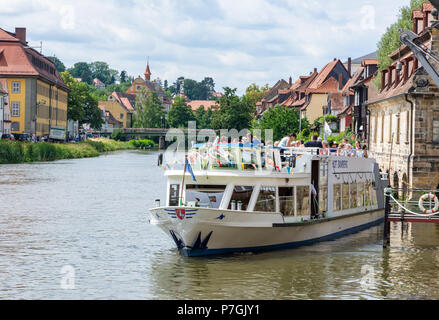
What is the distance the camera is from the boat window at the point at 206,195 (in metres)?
21.9

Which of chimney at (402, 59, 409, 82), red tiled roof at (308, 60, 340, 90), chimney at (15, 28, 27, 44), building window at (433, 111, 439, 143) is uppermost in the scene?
chimney at (15, 28, 27, 44)

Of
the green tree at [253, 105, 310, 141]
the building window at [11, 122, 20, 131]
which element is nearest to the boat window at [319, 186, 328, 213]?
the green tree at [253, 105, 310, 141]

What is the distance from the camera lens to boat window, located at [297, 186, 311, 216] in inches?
943

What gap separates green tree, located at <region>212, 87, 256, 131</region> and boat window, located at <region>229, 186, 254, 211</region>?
111809mm

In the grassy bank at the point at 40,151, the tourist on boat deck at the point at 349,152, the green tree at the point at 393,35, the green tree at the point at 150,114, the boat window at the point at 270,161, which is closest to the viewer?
the boat window at the point at 270,161

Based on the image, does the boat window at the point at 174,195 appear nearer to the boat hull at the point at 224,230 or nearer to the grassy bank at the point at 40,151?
the boat hull at the point at 224,230

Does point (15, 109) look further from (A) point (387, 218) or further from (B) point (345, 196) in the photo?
(A) point (387, 218)

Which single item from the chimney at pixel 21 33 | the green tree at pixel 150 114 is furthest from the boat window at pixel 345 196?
the green tree at pixel 150 114

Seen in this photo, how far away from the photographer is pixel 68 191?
44.9 metres

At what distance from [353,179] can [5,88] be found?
75.1m

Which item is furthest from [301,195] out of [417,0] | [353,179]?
[417,0]

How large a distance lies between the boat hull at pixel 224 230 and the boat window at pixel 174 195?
2.56ft

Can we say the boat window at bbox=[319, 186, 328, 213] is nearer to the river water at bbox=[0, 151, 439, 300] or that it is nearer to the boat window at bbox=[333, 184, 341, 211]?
the boat window at bbox=[333, 184, 341, 211]
